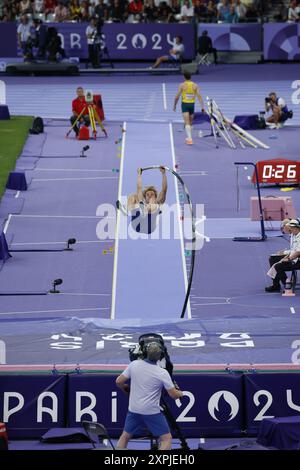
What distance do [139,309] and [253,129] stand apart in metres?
15.8

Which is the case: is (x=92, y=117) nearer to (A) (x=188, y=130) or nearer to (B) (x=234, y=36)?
(A) (x=188, y=130)

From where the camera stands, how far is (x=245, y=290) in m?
19.6

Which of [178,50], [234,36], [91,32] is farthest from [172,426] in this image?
[234,36]

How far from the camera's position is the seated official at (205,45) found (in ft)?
144

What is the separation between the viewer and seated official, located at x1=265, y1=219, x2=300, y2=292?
18969 millimetres

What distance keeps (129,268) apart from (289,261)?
306 centimetres

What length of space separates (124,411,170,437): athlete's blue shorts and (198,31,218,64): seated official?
107ft

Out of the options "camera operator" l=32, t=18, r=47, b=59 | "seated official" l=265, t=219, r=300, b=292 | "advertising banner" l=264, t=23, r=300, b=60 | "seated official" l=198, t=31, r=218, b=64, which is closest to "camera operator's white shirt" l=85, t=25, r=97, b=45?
"camera operator" l=32, t=18, r=47, b=59

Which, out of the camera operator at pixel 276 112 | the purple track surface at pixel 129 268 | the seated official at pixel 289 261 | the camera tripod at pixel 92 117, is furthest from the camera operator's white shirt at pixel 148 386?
the camera operator at pixel 276 112

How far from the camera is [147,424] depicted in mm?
11977

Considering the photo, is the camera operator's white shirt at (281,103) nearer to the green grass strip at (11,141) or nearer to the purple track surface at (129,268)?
the purple track surface at (129,268)

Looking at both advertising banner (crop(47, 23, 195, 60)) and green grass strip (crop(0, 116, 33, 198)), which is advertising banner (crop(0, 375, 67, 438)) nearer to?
green grass strip (crop(0, 116, 33, 198))

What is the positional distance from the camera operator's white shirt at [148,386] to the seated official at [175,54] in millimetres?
32340
